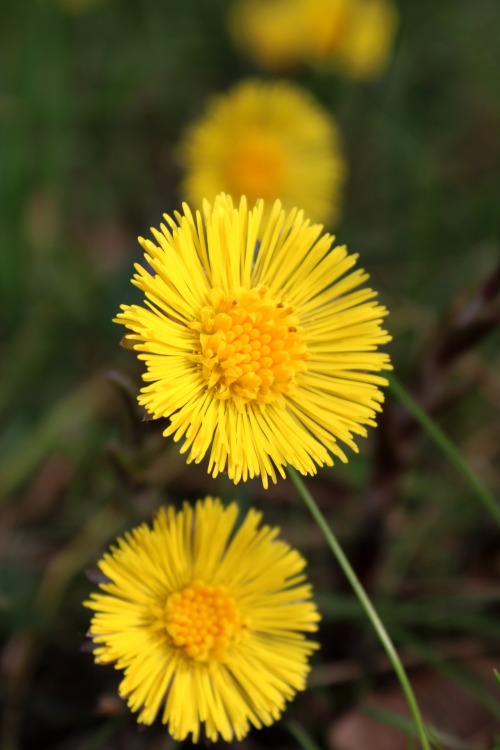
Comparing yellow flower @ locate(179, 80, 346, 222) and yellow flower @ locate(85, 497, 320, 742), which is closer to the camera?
yellow flower @ locate(85, 497, 320, 742)

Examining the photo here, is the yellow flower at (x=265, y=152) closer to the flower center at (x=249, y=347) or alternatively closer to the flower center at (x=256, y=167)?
the flower center at (x=256, y=167)

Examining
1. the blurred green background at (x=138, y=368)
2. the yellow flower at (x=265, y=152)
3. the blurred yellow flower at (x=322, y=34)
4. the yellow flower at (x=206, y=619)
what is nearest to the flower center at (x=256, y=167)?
the yellow flower at (x=265, y=152)

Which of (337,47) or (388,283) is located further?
(337,47)

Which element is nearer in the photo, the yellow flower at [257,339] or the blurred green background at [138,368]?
the yellow flower at [257,339]

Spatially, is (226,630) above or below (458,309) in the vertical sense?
below

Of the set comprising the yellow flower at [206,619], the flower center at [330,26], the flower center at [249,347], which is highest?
the flower center at [330,26]

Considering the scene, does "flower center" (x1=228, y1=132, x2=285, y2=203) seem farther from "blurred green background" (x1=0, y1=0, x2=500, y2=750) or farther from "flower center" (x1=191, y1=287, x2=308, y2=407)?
"flower center" (x1=191, y1=287, x2=308, y2=407)

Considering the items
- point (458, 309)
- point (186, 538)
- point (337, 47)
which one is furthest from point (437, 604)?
point (337, 47)

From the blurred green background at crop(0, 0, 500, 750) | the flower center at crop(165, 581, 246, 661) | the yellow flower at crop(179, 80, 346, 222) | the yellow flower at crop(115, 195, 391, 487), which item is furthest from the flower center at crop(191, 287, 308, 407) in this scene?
the yellow flower at crop(179, 80, 346, 222)

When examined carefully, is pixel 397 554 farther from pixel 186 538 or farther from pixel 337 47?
pixel 337 47
